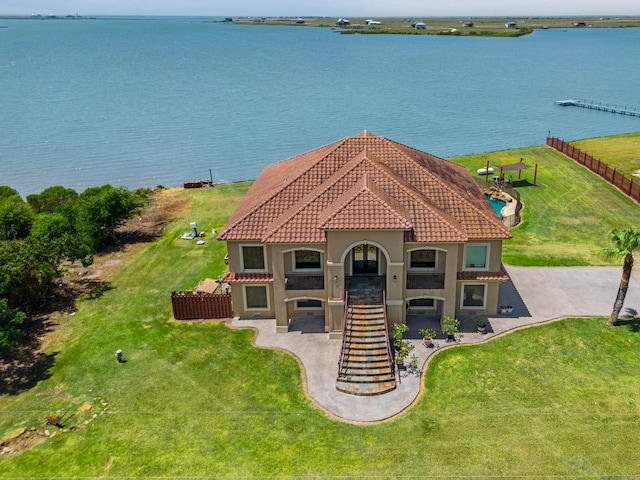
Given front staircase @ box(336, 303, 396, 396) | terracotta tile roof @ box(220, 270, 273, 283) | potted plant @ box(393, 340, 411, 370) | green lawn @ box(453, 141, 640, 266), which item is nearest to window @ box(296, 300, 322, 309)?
terracotta tile roof @ box(220, 270, 273, 283)

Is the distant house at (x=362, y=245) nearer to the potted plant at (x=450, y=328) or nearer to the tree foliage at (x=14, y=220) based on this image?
the potted plant at (x=450, y=328)

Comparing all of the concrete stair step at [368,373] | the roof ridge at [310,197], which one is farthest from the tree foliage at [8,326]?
the concrete stair step at [368,373]

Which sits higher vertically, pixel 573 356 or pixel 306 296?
pixel 306 296

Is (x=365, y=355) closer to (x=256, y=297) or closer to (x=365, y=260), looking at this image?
(x=365, y=260)

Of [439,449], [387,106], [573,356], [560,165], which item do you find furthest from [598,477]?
[387,106]

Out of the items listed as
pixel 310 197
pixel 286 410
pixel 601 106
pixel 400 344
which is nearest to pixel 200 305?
pixel 310 197

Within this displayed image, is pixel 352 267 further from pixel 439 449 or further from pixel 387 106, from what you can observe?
pixel 387 106
